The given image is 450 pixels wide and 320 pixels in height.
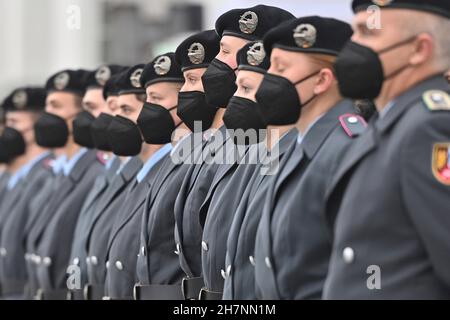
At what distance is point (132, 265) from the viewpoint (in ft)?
26.9

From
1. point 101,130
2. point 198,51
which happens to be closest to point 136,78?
point 101,130

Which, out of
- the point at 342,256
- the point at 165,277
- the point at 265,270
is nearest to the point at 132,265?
the point at 165,277

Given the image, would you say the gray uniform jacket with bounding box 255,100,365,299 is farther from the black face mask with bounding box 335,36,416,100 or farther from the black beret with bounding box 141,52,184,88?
the black beret with bounding box 141,52,184,88

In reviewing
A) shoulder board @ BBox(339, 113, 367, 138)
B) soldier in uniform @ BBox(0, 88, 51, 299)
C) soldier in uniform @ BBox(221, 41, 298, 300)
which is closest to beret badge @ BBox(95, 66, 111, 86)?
soldier in uniform @ BBox(0, 88, 51, 299)

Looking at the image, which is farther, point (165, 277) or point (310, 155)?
point (165, 277)

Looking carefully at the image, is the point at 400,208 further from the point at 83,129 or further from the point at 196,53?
the point at 83,129

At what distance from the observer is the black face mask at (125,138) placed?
8547mm

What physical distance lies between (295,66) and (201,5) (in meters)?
18.3

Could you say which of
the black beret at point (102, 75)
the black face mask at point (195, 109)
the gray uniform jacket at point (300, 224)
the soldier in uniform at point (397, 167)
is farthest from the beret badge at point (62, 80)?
the soldier in uniform at point (397, 167)

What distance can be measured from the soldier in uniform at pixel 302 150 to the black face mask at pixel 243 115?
0.56 metres

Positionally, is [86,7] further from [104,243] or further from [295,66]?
[295,66]

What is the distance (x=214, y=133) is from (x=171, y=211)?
58 cm

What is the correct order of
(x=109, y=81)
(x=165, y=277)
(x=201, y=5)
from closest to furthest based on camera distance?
1. (x=165, y=277)
2. (x=109, y=81)
3. (x=201, y=5)

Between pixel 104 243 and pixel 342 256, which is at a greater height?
pixel 342 256
